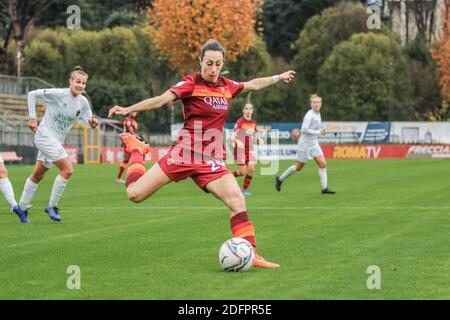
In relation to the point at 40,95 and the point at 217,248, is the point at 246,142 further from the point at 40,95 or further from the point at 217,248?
the point at 217,248

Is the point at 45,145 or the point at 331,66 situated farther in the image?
the point at 331,66

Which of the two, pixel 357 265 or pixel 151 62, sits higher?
pixel 151 62

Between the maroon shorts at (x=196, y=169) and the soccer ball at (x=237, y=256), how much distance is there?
864 mm

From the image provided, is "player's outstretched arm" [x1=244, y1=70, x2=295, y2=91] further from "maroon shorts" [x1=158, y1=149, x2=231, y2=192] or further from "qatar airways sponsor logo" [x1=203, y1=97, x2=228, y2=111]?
"maroon shorts" [x1=158, y1=149, x2=231, y2=192]

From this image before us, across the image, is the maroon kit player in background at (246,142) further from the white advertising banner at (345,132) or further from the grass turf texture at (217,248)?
the white advertising banner at (345,132)

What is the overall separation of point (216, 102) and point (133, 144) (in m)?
2.10

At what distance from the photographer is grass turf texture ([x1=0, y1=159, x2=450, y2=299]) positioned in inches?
361

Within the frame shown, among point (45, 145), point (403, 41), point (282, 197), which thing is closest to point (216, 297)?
point (45, 145)

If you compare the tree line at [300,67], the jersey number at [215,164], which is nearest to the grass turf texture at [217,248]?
the jersey number at [215,164]

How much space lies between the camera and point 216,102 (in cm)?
1116

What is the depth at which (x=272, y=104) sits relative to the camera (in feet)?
264

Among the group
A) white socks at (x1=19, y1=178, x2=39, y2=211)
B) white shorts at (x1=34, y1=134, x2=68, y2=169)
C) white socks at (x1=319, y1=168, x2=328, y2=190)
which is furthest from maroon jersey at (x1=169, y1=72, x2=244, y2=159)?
white socks at (x1=319, y1=168, x2=328, y2=190)
